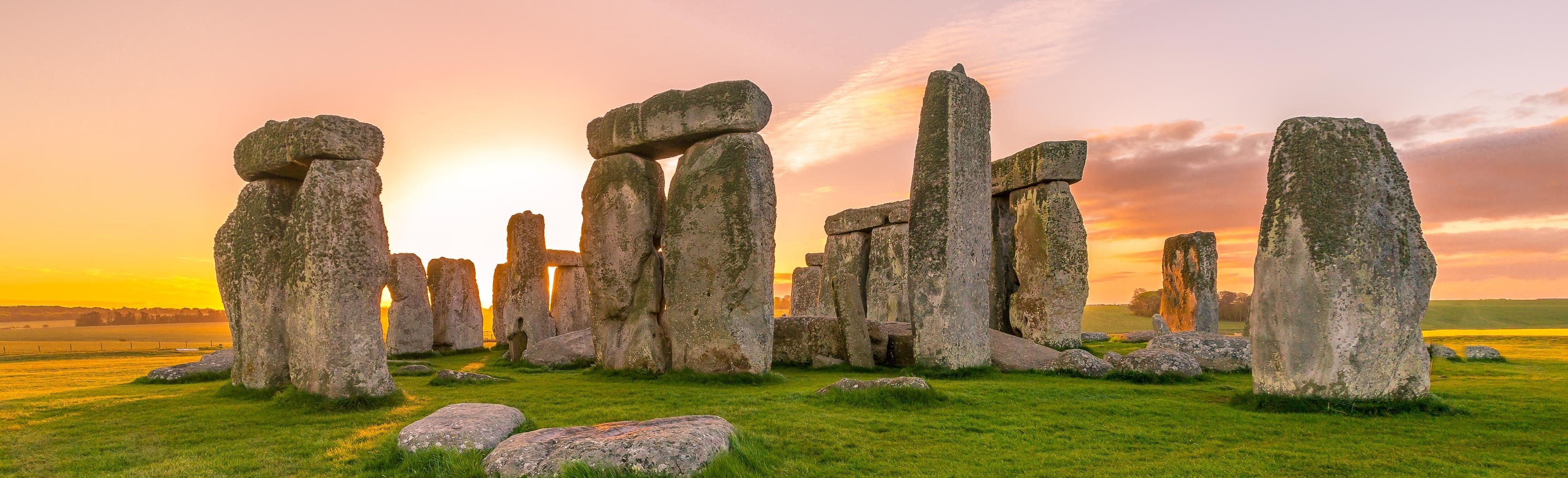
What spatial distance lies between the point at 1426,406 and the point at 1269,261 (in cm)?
212

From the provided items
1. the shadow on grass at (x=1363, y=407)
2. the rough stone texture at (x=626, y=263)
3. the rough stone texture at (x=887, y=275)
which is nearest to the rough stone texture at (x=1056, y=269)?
the rough stone texture at (x=887, y=275)

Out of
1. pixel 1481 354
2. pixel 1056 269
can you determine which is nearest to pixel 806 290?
pixel 1056 269

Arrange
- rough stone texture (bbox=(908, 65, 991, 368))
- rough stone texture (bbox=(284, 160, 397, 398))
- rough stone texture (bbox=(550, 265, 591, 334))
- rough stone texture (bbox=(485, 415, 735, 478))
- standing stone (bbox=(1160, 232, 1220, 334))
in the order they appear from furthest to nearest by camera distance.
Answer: rough stone texture (bbox=(550, 265, 591, 334)), standing stone (bbox=(1160, 232, 1220, 334)), rough stone texture (bbox=(908, 65, 991, 368)), rough stone texture (bbox=(284, 160, 397, 398)), rough stone texture (bbox=(485, 415, 735, 478))

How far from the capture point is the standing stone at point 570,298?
81.3 feet

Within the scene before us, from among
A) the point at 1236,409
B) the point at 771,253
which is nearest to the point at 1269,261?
the point at 1236,409

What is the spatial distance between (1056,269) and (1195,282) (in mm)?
6587

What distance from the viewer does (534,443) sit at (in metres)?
5.77

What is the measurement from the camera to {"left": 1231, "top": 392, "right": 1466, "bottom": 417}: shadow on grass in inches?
317

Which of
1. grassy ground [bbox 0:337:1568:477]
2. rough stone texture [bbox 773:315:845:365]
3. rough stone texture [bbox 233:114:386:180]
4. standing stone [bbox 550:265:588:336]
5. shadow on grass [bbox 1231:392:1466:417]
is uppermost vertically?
rough stone texture [bbox 233:114:386:180]

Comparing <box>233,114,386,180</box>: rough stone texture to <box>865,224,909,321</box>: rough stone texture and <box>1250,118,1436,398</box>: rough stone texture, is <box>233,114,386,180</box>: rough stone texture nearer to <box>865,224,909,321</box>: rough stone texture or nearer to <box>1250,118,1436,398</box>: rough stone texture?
<box>1250,118,1436,398</box>: rough stone texture

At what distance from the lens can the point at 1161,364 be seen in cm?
1186

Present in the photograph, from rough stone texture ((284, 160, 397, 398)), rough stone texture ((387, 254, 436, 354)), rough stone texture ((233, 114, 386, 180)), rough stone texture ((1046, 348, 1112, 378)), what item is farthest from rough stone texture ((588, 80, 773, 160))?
rough stone texture ((387, 254, 436, 354))

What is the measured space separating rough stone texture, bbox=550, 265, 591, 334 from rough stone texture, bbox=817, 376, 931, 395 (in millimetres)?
16771

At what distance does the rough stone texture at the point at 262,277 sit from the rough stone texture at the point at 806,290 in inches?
766
